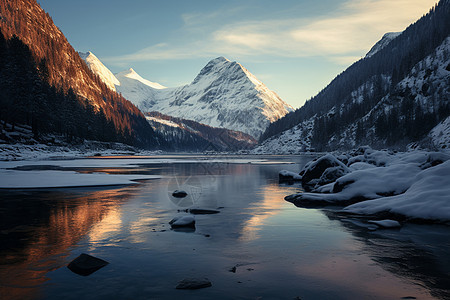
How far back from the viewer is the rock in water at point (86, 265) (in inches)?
269

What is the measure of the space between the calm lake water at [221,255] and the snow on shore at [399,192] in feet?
3.66

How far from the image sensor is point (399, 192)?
15258 mm

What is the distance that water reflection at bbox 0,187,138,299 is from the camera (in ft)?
21.3

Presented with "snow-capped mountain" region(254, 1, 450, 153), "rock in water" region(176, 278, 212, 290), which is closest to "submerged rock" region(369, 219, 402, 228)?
"rock in water" region(176, 278, 212, 290)

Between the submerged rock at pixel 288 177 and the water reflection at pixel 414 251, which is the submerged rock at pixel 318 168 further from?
the water reflection at pixel 414 251

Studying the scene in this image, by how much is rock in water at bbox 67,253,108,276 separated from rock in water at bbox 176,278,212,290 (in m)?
2.16

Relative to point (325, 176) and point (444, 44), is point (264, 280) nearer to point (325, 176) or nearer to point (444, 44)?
point (325, 176)

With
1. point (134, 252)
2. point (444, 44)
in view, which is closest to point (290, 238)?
point (134, 252)

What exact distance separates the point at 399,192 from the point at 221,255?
1116cm

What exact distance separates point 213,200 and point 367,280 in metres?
11.8

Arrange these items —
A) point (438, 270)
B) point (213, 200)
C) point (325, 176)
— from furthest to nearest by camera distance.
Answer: point (325, 176) < point (213, 200) < point (438, 270)

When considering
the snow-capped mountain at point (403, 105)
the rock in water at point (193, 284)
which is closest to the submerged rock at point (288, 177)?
the rock in water at point (193, 284)

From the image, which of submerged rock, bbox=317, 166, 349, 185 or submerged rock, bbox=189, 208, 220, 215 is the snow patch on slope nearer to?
submerged rock, bbox=317, 166, 349, 185

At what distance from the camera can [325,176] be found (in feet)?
78.2
